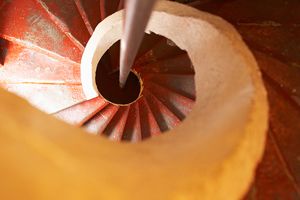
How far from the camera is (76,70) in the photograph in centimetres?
382

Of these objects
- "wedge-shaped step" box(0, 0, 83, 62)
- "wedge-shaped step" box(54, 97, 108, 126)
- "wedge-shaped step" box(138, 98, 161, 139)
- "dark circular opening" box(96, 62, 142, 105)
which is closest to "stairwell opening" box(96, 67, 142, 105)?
"dark circular opening" box(96, 62, 142, 105)

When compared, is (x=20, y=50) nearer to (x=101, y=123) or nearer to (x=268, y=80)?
(x=101, y=123)

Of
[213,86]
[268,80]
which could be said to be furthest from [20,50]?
[213,86]

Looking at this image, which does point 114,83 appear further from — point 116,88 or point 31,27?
point 31,27

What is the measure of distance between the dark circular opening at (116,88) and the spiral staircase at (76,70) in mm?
83

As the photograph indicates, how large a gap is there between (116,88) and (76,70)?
591mm

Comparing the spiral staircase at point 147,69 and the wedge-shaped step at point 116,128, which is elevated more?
the spiral staircase at point 147,69

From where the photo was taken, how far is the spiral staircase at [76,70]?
11.9 ft

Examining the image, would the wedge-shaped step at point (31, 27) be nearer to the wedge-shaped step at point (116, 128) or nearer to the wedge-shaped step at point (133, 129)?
the wedge-shaped step at point (116, 128)

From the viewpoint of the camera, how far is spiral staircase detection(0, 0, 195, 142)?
362 centimetres

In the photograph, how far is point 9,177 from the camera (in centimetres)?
96

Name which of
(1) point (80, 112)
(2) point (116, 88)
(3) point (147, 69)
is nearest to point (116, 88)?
(2) point (116, 88)

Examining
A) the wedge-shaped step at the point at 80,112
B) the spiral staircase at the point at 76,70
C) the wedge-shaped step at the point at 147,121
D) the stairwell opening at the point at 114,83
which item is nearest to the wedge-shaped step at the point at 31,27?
the spiral staircase at the point at 76,70

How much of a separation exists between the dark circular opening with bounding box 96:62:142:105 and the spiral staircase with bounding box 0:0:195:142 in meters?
0.08
